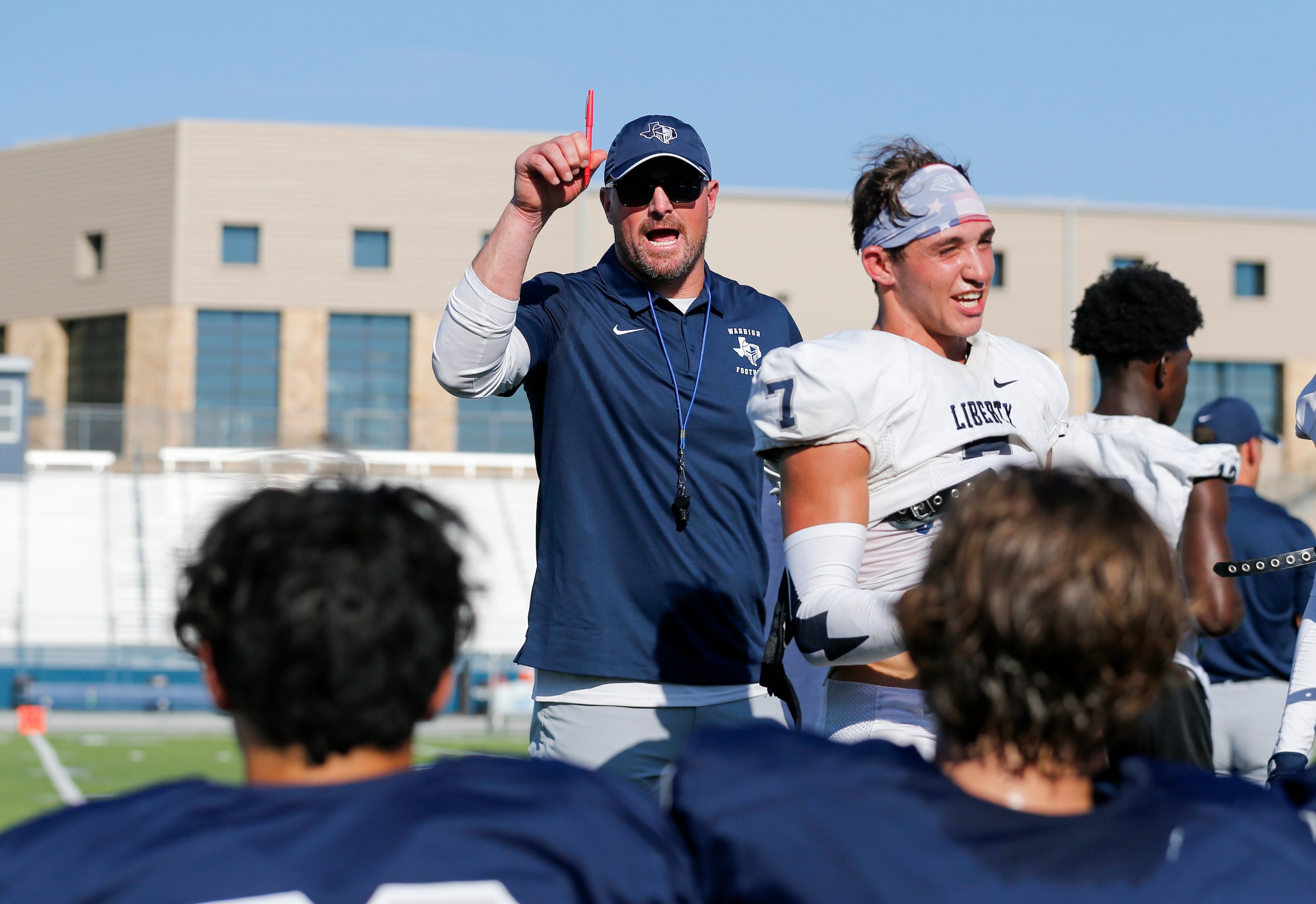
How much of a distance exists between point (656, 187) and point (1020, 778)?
213cm

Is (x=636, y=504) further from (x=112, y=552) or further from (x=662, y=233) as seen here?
(x=112, y=552)

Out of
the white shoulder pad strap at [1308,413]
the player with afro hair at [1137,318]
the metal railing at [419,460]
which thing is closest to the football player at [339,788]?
the white shoulder pad strap at [1308,413]

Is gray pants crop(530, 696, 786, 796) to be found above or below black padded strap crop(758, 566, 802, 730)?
below

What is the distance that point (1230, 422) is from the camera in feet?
17.3

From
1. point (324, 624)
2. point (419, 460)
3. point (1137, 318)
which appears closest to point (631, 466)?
point (324, 624)

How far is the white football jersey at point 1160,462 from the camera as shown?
394 centimetres

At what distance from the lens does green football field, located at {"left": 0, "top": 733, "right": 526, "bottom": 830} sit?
34.0ft

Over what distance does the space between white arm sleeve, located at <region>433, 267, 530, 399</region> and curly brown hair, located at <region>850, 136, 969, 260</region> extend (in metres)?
0.76

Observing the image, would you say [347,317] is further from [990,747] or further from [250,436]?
[990,747]

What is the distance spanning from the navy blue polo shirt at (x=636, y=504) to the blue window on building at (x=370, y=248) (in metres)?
32.3

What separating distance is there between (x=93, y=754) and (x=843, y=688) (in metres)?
12.3

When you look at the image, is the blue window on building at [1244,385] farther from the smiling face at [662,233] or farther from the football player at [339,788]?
the football player at [339,788]

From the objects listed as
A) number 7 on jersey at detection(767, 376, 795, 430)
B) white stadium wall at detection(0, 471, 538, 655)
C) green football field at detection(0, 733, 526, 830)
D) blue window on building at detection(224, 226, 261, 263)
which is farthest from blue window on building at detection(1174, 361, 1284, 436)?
number 7 on jersey at detection(767, 376, 795, 430)

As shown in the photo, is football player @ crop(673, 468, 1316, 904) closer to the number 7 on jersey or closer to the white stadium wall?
the number 7 on jersey
